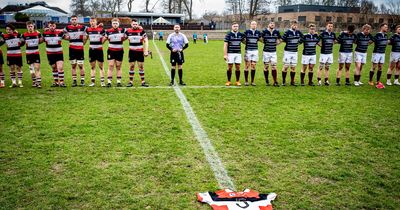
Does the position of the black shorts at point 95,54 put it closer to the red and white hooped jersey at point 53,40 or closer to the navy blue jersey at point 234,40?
the red and white hooped jersey at point 53,40

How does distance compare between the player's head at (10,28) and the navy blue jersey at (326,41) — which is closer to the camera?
the player's head at (10,28)

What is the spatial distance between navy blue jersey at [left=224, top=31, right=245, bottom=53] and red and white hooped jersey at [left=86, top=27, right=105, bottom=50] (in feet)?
13.4

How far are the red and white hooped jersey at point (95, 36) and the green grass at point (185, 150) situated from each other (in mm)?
1871

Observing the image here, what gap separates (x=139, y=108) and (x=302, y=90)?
5.44 metres

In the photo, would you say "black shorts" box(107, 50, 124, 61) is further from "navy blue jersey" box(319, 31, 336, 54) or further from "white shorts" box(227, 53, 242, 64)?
"navy blue jersey" box(319, 31, 336, 54)

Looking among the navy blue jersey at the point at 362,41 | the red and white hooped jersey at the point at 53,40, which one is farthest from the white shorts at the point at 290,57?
the red and white hooped jersey at the point at 53,40

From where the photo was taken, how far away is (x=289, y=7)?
286 ft

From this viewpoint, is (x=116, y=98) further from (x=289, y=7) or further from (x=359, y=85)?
(x=289, y=7)

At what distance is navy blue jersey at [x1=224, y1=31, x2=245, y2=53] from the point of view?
34.6 feet

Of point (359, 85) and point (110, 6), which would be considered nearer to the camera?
point (359, 85)

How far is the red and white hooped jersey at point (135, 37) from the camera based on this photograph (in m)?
10.2

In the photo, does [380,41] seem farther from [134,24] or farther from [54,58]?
[54,58]

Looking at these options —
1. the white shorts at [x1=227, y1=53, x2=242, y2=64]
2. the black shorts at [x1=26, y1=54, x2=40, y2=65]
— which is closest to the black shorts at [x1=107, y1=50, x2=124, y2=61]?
the black shorts at [x1=26, y1=54, x2=40, y2=65]

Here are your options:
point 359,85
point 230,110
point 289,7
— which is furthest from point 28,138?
point 289,7
